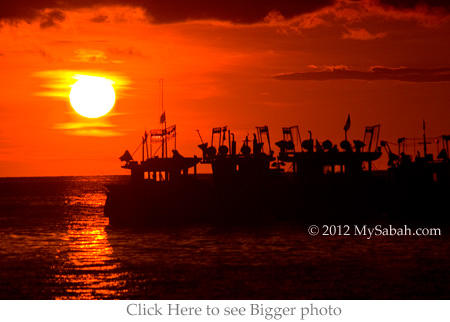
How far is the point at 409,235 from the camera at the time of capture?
65.9 meters

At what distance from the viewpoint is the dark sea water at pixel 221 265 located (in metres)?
37.7

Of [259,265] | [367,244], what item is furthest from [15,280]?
[367,244]

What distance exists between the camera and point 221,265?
1881 inches

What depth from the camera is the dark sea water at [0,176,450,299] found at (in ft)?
124

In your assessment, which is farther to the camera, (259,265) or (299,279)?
(259,265)

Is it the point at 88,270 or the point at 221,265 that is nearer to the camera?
the point at 88,270

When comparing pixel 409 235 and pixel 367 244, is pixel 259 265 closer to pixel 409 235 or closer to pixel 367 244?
pixel 367 244

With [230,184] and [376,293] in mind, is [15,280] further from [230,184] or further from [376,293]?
[230,184]

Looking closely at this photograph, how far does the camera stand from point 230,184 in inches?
3433

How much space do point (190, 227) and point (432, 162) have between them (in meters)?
28.8

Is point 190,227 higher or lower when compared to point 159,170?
lower
